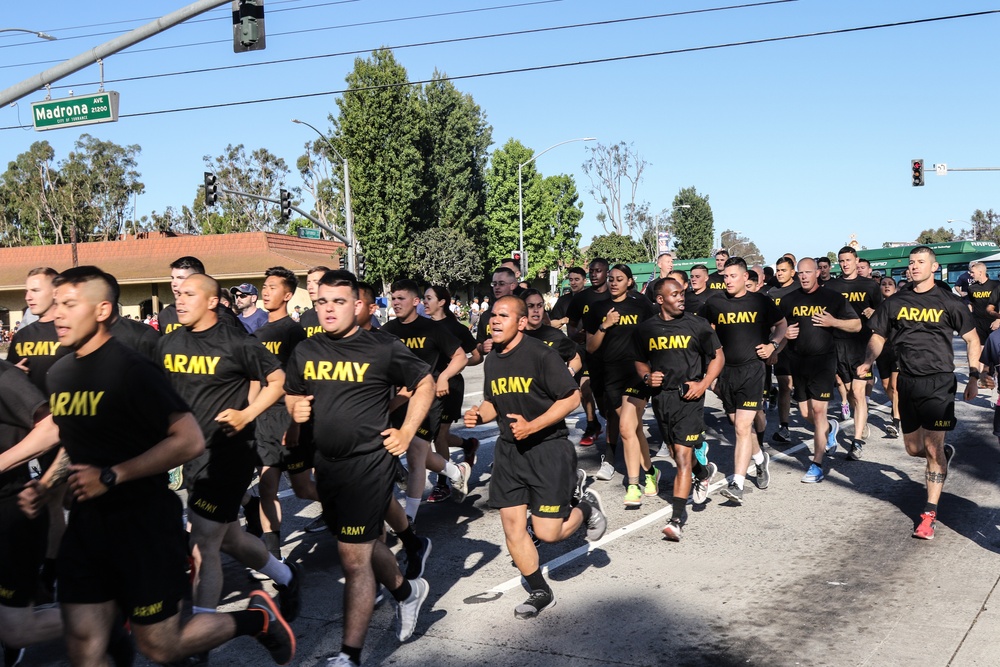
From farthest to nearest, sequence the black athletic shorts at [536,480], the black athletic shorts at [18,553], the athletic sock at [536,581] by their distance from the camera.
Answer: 1. the black athletic shorts at [536,480]
2. the athletic sock at [536,581]
3. the black athletic shorts at [18,553]

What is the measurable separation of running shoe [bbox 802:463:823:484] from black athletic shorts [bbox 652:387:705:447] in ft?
6.26

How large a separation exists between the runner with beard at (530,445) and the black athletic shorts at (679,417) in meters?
1.96

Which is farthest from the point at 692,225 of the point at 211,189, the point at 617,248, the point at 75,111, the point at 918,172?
the point at 75,111

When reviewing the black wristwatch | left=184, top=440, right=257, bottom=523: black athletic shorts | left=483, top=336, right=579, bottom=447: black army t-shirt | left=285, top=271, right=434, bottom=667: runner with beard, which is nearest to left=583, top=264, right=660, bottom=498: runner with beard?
left=483, top=336, right=579, bottom=447: black army t-shirt

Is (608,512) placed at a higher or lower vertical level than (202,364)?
lower

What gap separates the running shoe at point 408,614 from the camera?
509cm

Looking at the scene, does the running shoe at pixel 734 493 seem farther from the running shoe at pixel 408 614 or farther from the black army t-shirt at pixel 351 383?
the black army t-shirt at pixel 351 383

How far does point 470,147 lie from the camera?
60625mm

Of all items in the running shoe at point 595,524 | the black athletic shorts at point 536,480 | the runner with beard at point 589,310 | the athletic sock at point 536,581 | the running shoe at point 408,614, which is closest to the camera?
the running shoe at point 408,614

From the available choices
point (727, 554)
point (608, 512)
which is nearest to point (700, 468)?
point (608, 512)

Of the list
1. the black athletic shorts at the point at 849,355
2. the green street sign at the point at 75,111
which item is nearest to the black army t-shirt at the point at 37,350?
the black athletic shorts at the point at 849,355

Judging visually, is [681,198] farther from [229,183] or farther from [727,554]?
[727,554]

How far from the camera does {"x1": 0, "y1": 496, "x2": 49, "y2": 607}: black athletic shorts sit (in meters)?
4.21

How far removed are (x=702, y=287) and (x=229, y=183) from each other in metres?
70.1
